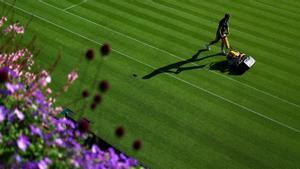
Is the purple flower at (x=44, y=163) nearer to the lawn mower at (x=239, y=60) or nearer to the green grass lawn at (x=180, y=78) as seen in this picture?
the green grass lawn at (x=180, y=78)

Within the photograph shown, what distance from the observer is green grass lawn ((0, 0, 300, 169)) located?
14.5m

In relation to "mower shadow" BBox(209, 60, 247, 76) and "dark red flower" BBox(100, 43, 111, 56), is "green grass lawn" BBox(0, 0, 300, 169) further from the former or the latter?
"dark red flower" BBox(100, 43, 111, 56)

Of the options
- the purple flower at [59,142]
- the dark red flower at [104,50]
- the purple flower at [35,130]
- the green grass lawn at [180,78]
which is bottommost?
the green grass lawn at [180,78]

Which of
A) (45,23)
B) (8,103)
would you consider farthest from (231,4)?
(8,103)

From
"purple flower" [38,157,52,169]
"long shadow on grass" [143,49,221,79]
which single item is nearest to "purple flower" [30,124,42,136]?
"purple flower" [38,157,52,169]

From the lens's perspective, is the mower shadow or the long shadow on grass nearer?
the long shadow on grass

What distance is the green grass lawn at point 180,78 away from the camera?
14.5 m

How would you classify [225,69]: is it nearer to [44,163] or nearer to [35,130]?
[35,130]

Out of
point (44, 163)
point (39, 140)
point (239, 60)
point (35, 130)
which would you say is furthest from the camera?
point (239, 60)

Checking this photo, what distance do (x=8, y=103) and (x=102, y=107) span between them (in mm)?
8533

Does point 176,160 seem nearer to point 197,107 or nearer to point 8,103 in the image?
point 197,107

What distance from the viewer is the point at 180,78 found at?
59.7ft

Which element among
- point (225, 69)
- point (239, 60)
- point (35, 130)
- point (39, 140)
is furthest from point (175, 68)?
point (35, 130)

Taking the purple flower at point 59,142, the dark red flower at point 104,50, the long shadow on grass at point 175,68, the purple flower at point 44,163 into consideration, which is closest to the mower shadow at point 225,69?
the long shadow on grass at point 175,68
